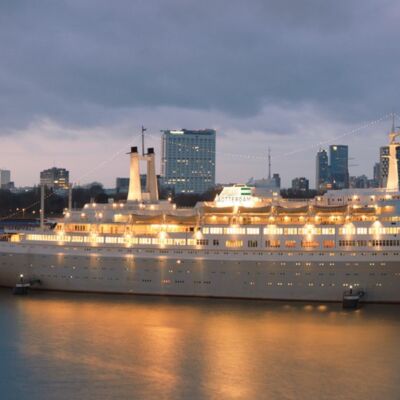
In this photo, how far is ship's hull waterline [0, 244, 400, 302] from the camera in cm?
3203

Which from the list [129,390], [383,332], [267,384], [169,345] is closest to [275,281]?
[383,332]

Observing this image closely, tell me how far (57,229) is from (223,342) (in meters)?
15.6

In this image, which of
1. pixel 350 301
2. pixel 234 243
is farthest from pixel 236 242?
pixel 350 301

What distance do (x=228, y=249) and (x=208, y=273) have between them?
5.55 feet

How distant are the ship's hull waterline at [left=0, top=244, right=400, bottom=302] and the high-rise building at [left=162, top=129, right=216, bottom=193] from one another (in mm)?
105967

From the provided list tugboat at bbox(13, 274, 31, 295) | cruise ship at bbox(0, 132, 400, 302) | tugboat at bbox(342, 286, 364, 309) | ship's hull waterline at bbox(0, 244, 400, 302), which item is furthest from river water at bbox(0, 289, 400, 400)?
tugboat at bbox(13, 274, 31, 295)

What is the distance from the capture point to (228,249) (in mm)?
33906

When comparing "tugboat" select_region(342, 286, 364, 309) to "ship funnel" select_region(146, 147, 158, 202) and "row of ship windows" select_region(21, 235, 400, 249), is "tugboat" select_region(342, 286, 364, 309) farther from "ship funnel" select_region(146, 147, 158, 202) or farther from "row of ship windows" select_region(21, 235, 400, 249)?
"ship funnel" select_region(146, 147, 158, 202)

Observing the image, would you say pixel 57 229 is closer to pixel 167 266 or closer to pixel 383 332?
pixel 167 266

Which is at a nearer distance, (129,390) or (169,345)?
(129,390)

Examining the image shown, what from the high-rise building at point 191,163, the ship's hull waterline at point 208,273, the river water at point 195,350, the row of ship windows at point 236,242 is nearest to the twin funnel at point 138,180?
the row of ship windows at point 236,242

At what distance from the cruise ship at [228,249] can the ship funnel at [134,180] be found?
1944mm

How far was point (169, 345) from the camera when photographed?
25.6 metres

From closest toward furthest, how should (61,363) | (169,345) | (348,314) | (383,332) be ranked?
1. (61,363)
2. (169,345)
3. (383,332)
4. (348,314)
